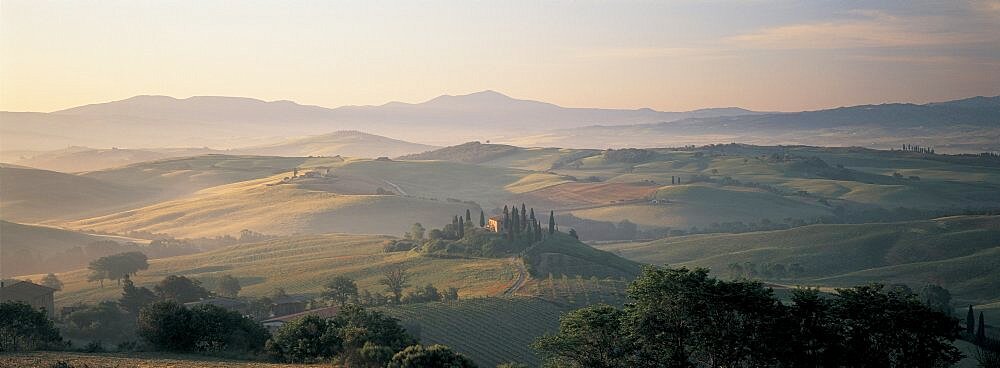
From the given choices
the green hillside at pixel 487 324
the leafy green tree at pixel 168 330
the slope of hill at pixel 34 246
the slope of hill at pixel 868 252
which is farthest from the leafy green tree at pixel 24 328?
the slope of hill at pixel 868 252

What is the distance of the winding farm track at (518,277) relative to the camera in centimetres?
8719

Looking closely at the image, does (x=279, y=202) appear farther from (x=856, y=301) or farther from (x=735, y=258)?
(x=856, y=301)

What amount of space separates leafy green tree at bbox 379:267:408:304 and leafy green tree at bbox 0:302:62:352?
3541 centimetres

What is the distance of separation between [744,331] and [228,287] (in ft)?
228

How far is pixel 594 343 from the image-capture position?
118 ft

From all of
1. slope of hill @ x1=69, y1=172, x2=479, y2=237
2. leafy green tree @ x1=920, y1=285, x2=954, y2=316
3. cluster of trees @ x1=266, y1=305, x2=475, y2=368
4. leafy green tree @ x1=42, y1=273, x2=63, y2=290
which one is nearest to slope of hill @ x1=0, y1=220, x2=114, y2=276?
leafy green tree @ x1=42, y1=273, x2=63, y2=290

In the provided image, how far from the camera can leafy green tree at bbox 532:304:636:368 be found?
35594 millimetres

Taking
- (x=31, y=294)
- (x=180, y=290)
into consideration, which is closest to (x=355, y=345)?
(x=180, y=290)

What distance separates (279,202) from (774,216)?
349ft

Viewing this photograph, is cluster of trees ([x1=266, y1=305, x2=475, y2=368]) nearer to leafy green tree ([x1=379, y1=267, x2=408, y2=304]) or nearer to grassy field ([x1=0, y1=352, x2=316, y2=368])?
grassy field ([x1=0, y1=352, x2=316, y2=368])

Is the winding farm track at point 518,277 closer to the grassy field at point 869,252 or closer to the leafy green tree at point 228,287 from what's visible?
the leafy green tree at point 228,287

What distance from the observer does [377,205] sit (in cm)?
18150

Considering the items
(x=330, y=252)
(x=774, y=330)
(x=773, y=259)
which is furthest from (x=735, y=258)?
(x=774, y=330)

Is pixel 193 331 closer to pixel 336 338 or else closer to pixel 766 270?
pixel 336 338
